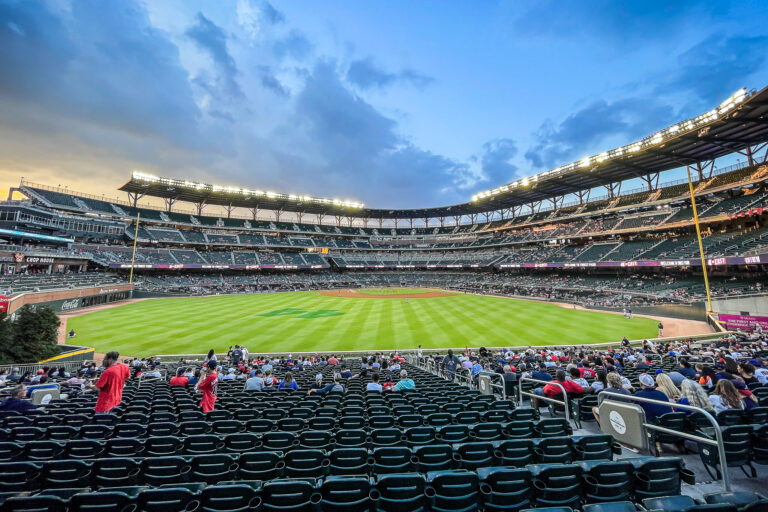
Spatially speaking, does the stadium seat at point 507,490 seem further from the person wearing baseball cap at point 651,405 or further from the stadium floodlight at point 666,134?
the stadium floodlight at point 666,134

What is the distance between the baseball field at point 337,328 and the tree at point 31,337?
371cm

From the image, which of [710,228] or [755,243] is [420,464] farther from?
[710,228]

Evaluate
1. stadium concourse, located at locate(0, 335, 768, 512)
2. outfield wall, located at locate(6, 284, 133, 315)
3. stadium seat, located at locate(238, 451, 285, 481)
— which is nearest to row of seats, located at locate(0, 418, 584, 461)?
stadium concourse, located at locate(0, 335, 768, 512)

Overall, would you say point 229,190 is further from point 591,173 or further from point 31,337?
point 591,173

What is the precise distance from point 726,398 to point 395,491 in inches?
281

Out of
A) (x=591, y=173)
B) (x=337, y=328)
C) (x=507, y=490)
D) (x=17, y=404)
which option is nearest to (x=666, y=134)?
(x=591, y=173)

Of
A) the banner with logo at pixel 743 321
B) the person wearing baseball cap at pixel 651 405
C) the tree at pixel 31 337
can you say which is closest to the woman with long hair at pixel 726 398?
the person wearing baseball cap at pixel 651 405

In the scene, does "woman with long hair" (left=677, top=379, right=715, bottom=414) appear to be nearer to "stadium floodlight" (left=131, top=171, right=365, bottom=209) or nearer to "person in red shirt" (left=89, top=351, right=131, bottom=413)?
"person in red shirt" (left=89, top=351, right=131, bottom=413)

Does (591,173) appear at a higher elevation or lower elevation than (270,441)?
higher

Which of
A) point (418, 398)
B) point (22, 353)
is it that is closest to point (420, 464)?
point (418, 398)

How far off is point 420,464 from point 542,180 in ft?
209

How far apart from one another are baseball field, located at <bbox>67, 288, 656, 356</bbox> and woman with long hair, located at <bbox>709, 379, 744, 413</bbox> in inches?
683

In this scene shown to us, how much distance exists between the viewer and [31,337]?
61.6ft

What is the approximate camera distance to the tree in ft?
59.6
